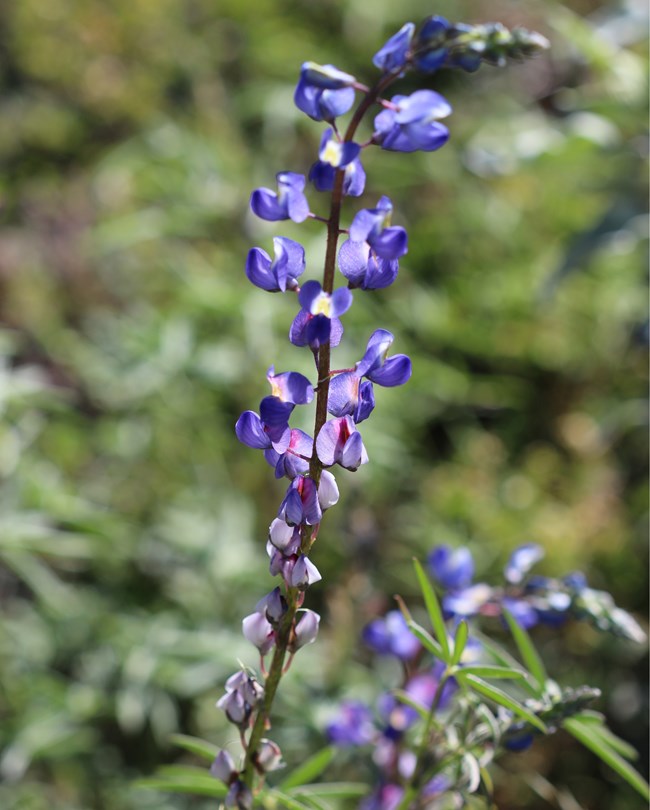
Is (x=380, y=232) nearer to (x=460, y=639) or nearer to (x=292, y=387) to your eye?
(x=292, y=387)

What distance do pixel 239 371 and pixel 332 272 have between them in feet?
4.13

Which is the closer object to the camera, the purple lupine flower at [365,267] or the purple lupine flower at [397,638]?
the purple lupine flower at [365,267]

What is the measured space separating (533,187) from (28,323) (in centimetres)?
144

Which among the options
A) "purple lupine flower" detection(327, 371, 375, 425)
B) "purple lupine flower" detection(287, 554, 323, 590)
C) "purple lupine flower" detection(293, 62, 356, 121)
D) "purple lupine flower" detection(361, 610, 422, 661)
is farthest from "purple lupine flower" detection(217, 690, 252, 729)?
"purple lupine flower" detection(293, 62, 356, 121)

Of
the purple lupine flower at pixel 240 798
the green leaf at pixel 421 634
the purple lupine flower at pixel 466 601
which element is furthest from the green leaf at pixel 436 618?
the purple lupine flower at pixel 240 798

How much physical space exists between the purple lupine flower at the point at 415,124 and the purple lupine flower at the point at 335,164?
0.10ft

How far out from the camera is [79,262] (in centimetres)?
254

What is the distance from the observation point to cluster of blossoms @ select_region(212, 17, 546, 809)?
0.65m

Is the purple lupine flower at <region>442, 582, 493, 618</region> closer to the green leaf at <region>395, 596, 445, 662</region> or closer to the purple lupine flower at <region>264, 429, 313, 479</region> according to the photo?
the green leaf at <region>395, 596, 445, 662</region>

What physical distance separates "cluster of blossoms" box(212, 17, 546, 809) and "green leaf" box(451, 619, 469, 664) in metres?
0.15

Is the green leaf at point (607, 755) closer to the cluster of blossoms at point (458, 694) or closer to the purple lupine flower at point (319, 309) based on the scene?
the cluster of blossoms at point (458, 694)

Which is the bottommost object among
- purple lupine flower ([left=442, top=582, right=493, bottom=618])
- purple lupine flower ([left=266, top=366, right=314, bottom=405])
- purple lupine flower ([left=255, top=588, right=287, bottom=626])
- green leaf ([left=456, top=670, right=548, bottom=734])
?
purple lupine flower ([left=442, top=582, right=493, bottom=618])

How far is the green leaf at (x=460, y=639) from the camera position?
79cm

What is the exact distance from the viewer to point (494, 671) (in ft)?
2.60
